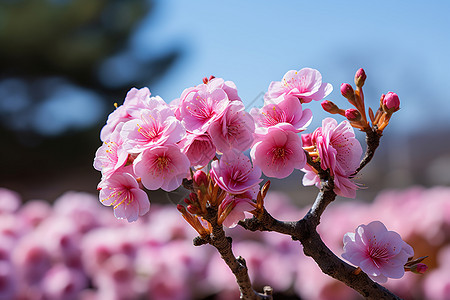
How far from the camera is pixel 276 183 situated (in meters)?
6.41

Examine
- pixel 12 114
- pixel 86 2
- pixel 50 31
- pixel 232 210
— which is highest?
pixel 232 210

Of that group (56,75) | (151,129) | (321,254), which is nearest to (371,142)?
(321,254)

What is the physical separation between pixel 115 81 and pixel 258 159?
7.85 metres

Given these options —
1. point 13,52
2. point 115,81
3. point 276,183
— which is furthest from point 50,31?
point 276,183

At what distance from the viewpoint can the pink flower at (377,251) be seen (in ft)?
1.55

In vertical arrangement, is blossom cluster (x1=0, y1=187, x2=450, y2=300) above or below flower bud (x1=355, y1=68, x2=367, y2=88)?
below

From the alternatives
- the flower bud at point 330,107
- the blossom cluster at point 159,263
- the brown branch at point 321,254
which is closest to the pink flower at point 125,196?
the brown branch at point 321,254

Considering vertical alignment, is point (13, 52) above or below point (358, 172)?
below

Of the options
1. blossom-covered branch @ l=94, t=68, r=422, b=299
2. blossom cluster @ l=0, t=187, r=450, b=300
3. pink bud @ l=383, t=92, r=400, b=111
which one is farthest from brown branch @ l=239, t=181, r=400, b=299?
blossom cluster @ l=0, t=187, r=450, b=300

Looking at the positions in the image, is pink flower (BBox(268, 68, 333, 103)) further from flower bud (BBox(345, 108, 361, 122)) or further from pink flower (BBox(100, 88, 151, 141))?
pink flower (BBox(100, 88, 151, 141))

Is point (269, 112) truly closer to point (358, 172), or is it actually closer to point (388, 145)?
point (358, 172)

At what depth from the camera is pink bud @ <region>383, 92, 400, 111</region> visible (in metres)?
0.50

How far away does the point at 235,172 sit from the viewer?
47cm

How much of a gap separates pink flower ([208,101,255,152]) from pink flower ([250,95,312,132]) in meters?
0.03
